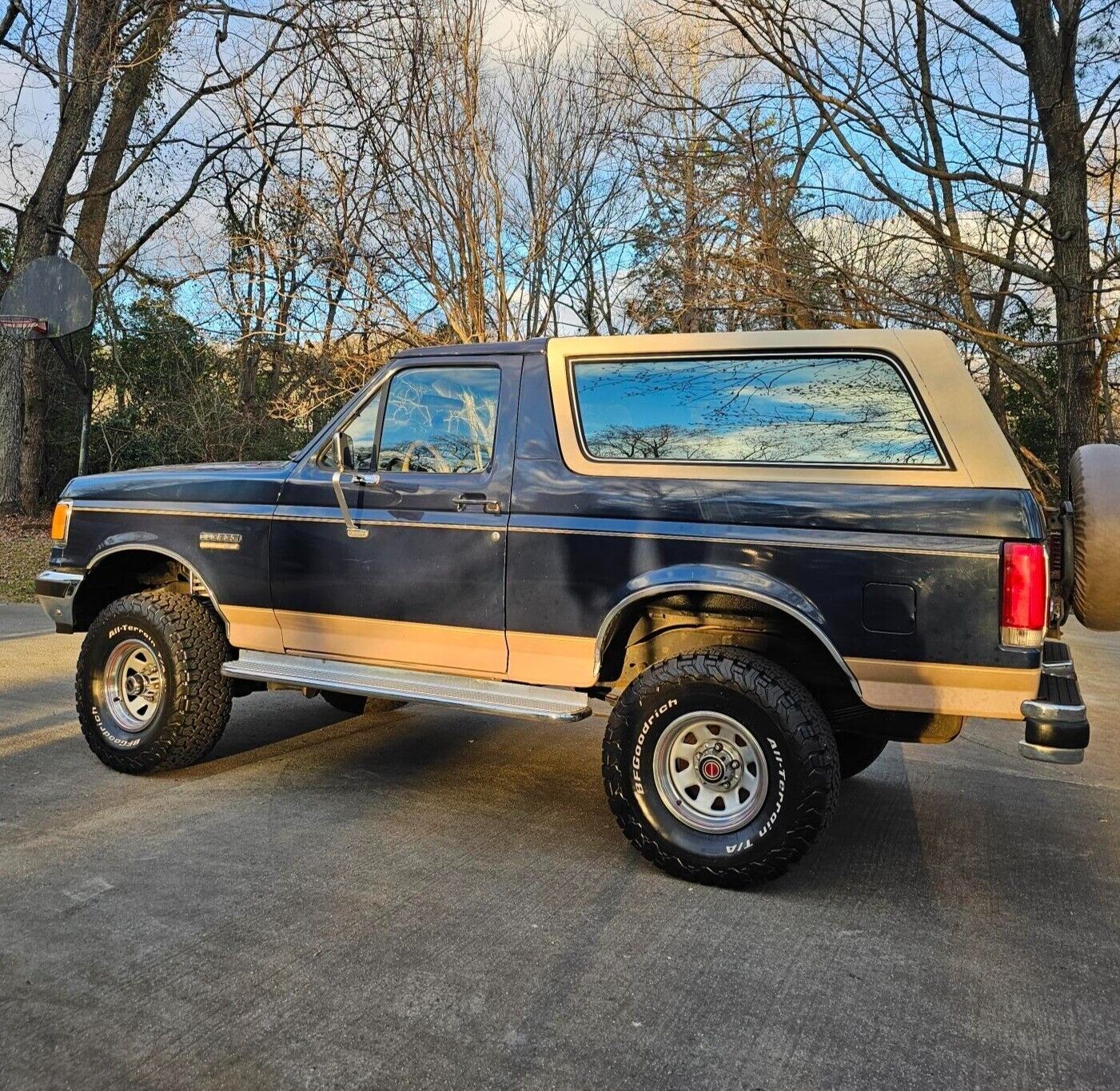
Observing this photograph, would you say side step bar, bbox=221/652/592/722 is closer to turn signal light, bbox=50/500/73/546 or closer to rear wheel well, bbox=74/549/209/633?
rear wheel well, bbox=74/549/209/633

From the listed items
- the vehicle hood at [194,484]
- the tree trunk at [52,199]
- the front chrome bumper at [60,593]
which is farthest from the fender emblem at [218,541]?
the tree trunk at [52,199]

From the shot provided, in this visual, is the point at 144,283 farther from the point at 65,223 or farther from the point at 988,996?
the point at 988,996

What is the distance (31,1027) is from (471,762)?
2.80 m

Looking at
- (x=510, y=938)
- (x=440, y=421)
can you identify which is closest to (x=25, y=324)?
(x=440, y=421)

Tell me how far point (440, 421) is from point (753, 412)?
1.45 meters

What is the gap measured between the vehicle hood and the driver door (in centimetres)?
14

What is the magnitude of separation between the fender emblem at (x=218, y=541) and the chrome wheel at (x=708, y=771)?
7.72ft

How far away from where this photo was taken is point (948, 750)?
594 cm

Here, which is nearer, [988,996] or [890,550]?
[988,996]

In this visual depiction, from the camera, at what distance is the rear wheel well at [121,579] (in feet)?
17.1

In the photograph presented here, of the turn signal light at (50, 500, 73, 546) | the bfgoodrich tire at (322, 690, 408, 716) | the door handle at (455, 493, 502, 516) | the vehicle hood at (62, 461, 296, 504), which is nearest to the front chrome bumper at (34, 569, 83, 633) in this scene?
the turn signal light at (50, 500, 73, 546)

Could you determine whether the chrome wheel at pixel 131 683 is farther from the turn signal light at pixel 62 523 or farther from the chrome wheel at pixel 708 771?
the chrome wheel at pixel 708 771

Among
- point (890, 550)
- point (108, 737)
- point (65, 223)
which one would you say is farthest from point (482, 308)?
point (65, 223)

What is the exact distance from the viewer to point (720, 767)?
377 centimetres
